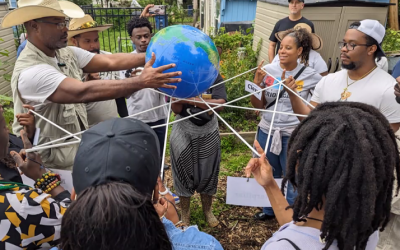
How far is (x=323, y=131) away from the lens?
1.18 metres

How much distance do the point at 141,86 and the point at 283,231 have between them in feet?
4.14

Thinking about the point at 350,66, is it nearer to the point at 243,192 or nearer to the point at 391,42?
the point at 243,192

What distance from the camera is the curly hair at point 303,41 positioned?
3.10 metres

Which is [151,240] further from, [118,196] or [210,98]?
[210,98]

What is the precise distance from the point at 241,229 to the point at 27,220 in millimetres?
2432

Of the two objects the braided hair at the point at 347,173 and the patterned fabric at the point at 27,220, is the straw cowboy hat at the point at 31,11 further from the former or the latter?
the braided hair at the point at 347,173

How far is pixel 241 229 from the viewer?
321 centimetres

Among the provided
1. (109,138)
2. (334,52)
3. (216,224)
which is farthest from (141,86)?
(334,52)

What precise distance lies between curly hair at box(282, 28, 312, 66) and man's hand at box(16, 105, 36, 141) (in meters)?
2.57

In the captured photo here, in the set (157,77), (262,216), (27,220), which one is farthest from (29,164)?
(262,216)

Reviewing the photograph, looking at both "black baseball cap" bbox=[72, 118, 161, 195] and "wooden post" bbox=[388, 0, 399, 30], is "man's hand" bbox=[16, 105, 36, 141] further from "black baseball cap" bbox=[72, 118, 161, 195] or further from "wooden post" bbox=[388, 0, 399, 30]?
"wooden post" bbox=[388, 0, 399, 30]

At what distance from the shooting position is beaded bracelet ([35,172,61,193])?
1731 millimetres

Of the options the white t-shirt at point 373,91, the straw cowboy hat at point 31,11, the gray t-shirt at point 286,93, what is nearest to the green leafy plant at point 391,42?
the gray t-shirt at point 286,93

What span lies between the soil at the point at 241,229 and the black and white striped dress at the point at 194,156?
536mm
